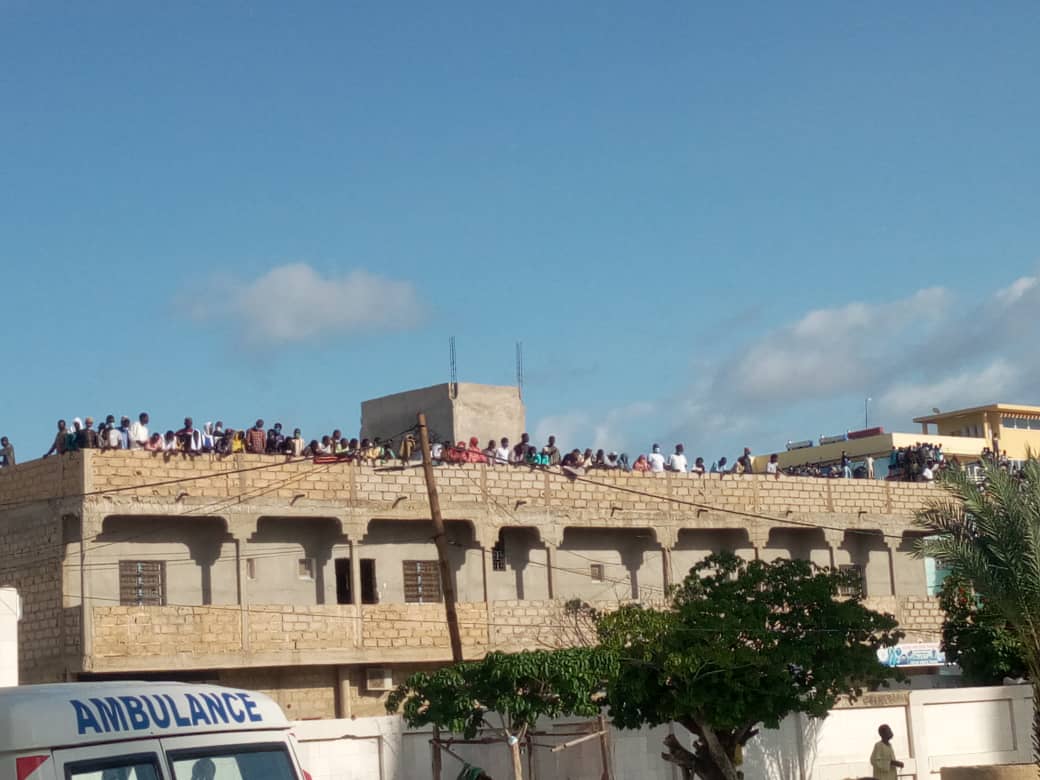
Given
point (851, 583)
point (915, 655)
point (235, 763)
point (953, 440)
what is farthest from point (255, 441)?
point (953, 440)

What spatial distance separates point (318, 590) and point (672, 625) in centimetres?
1260

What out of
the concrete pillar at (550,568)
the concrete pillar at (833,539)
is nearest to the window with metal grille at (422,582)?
the concrete pillar at (550,568)

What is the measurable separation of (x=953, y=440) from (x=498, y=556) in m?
33.6

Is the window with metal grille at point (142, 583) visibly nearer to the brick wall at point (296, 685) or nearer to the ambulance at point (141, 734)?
Result: the brick wall at point (296, 685)

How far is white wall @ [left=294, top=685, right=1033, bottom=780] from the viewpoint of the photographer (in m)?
20.5

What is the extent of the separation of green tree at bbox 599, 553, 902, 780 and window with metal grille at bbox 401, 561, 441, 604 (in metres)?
10.9

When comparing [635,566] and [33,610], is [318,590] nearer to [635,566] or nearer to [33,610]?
[33,610]

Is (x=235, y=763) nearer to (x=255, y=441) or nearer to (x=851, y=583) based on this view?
(x=851, y=583)

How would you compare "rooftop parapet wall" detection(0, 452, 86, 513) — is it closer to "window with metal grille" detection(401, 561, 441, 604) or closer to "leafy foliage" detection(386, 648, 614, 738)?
"window with metal grille" detection(401, 561, 441, 604)

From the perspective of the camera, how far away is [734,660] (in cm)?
2267

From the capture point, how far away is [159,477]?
3097cm

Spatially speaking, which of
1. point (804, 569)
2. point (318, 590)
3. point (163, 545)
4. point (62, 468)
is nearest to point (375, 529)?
point (318, 590)

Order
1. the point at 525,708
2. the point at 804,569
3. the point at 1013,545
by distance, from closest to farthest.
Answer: the point at 525,708 < the point at 1013,545 < the point at 804,569

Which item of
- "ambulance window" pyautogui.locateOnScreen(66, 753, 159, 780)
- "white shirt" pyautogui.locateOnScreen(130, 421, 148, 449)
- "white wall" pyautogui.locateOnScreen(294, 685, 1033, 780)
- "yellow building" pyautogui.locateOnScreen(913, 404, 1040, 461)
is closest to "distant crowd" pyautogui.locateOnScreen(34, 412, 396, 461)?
"white shirt" pyautogui.locateOnScreen(130, 421, 148, 449)
